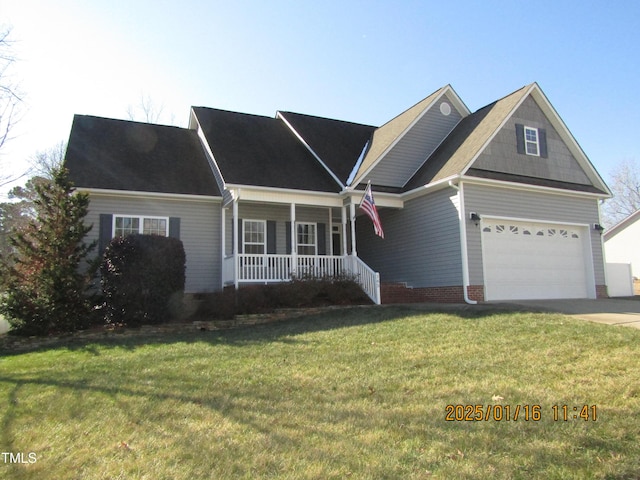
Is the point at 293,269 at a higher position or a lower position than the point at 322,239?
lower

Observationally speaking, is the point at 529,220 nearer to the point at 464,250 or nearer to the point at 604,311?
the point at 464,250

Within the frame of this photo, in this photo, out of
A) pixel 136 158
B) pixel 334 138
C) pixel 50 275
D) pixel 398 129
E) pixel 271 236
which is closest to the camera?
pixel 50 275

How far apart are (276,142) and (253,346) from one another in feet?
35.6

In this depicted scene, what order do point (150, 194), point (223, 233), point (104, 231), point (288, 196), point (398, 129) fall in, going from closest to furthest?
point (104, 231) < point (150, 194) < point (288, 196) < point (223, 233) < point (398, 129)

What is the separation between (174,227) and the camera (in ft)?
48.4

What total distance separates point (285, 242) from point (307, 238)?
840 millimetres

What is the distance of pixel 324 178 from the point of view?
1612 cm

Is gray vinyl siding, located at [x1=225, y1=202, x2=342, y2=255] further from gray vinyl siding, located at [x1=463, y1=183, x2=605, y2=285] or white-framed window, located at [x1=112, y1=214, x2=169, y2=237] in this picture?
gray vinyl siding, located at [x1=463, y1=183, x2=605, y2=285]

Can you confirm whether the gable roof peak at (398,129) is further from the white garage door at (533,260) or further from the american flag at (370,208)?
the white garage door at (533,260)

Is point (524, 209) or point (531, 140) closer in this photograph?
point (524, 209)

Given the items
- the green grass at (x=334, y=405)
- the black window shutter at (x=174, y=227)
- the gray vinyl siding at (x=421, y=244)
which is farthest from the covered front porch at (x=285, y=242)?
the green grass at (x=334, y=405)

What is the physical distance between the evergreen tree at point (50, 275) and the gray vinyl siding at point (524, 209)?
9910 mm

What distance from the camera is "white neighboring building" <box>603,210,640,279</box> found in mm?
27406

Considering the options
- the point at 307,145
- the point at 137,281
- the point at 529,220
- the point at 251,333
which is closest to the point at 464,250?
the point at 529,220
